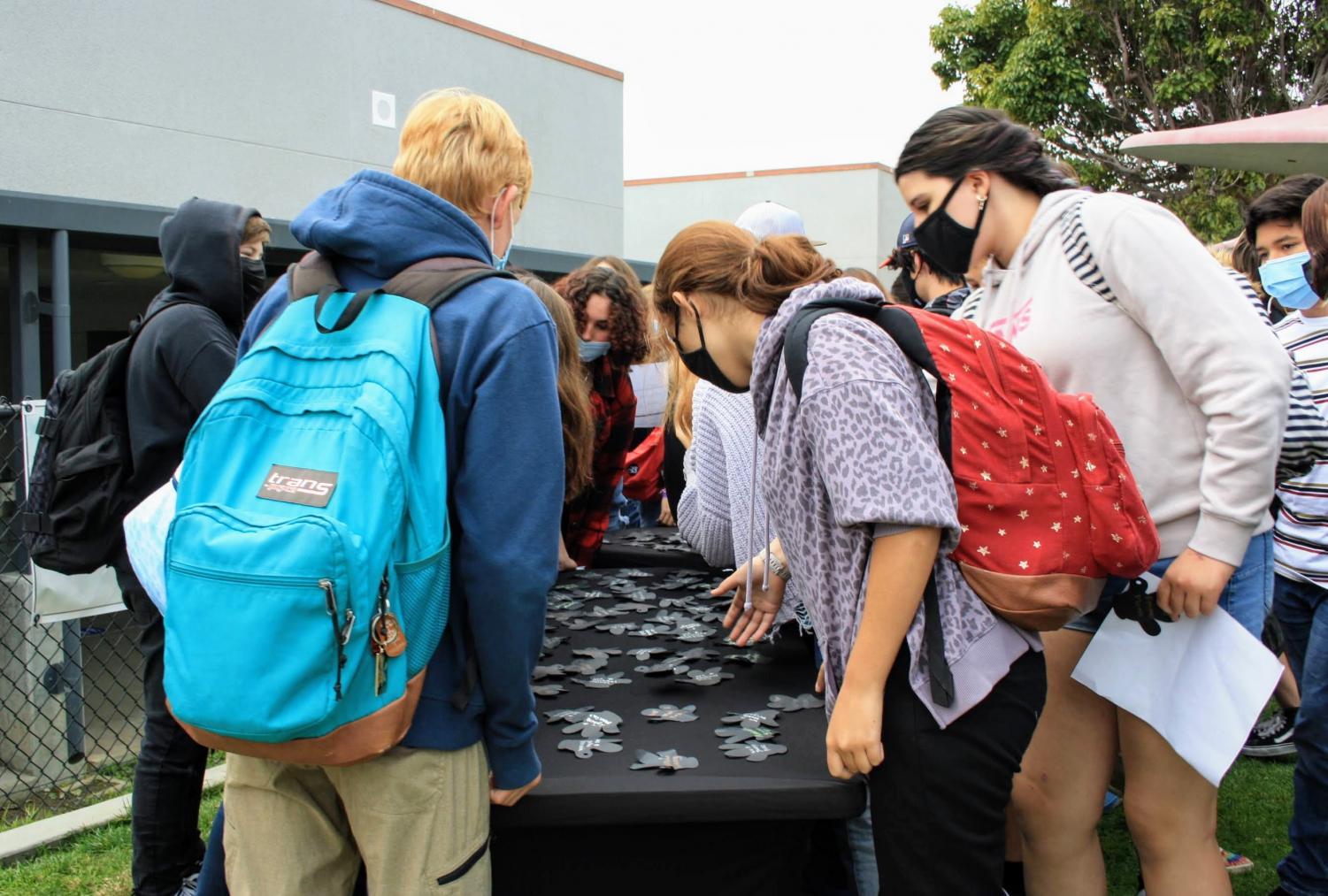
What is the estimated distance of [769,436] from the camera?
1.71 meters

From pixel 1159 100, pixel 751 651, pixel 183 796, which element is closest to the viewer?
pixel 751 651

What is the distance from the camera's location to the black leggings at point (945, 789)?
60.6 inches

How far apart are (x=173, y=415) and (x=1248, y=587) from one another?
2627 millimetres

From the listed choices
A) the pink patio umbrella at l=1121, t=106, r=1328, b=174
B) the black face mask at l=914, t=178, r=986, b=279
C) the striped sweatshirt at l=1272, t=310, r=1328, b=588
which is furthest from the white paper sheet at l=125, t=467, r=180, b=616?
the pink patio umbrella at l=1121, t=106, r=1328, b=174

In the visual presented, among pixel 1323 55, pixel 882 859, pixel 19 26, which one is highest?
pixel 1323 55

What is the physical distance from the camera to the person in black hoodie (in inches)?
105

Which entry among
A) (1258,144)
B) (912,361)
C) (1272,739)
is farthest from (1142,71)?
(912,361)

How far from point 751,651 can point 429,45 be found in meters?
10.9

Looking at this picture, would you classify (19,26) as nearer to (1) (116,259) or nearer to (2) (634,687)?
(1) (116,259)

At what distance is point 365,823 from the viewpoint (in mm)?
1519

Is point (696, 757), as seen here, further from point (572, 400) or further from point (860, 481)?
point (572, 400)

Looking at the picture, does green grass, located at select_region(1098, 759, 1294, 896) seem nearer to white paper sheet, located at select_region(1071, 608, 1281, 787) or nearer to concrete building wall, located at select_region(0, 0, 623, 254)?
white paper sheet, located at select_region(1071, 608, 1281, 787)

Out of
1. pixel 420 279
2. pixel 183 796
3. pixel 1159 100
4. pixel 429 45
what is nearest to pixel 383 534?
pixel 420 279

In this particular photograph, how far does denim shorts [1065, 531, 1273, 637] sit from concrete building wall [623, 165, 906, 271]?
84.9 feet
